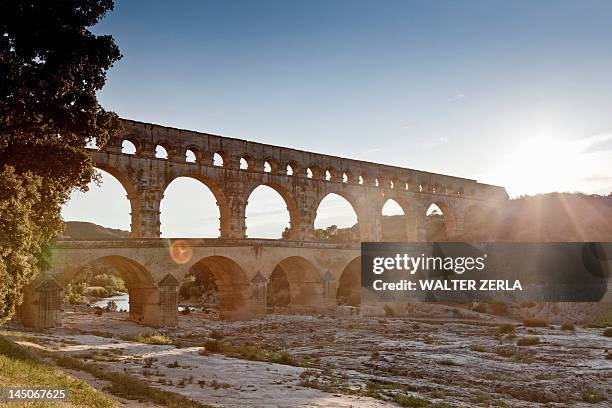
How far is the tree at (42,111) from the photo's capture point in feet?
48.4

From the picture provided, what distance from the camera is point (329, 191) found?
49000 millimetres

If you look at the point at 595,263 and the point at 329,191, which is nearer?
the point at 595,263

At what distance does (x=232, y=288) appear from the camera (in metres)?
38.0

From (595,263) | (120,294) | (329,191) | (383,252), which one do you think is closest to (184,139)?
(329,191)

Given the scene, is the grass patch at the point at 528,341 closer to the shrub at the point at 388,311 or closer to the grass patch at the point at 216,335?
the grass patch at the point at 216,335

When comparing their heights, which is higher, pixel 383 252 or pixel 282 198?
pixel 282 198

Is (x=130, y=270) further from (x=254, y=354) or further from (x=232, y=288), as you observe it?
(x=254, y=354)

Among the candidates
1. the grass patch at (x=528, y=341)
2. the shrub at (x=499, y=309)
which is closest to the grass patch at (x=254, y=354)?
the grass patch at (x=528, y=341)

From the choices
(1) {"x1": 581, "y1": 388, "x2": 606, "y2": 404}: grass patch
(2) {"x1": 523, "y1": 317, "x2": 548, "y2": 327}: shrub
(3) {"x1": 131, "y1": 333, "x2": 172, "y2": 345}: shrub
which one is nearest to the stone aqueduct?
(3) {"x1": 131, "y1": 333, "x2": 172, "y2": 345}: shrub

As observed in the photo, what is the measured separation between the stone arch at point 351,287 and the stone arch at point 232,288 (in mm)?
16434

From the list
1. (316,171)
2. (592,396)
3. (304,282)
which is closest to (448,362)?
(592,396)

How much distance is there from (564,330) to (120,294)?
2607 inches

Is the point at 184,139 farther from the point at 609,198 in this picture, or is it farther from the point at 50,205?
the point at 609,198

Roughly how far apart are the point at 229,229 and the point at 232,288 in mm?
5176
